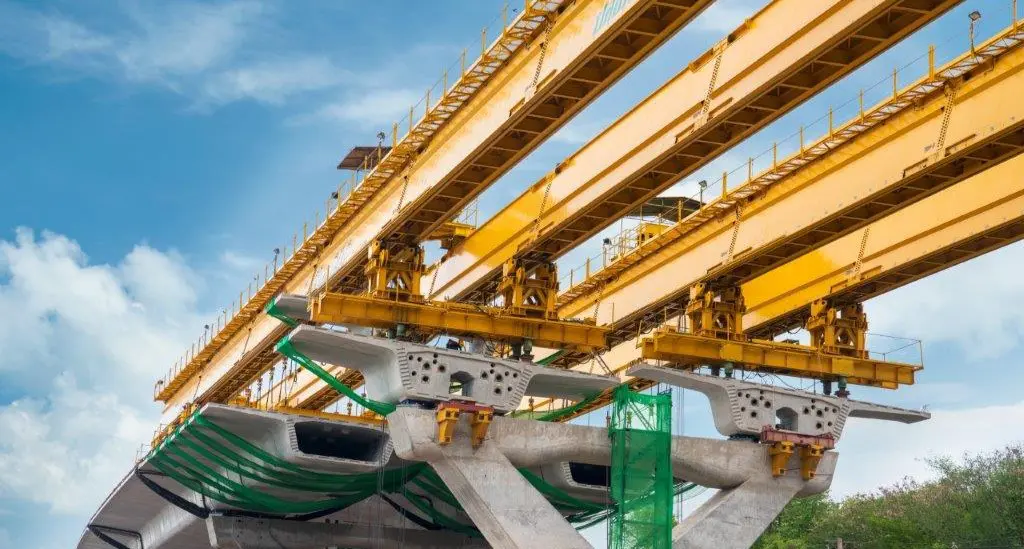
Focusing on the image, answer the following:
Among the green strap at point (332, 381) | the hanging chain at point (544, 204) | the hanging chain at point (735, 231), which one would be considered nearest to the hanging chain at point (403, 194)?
the hanging chain at point (544, 204)

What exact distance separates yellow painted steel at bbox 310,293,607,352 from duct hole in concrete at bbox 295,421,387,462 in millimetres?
6300

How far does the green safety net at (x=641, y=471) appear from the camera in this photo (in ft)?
Answer: 108

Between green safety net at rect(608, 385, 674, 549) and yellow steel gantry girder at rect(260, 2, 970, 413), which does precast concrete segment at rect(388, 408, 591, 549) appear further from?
yellow steel gantry girder at rect(260, 2, 970, 413)

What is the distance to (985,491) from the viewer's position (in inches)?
2180

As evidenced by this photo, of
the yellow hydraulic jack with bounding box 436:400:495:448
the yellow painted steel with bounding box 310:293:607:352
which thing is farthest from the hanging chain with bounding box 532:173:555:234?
the yellow hydraulic jack with bounding box 436:400:495:448

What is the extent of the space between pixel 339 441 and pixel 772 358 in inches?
514

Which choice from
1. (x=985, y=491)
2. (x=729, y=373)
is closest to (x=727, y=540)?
(x=729, y=373)

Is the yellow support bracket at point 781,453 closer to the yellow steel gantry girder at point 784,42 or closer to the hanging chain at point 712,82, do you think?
the yellow steel gantry girder at point 784,42

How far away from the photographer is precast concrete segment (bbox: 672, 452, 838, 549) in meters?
34.1

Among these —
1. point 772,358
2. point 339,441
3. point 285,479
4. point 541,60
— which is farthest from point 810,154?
point 285,479

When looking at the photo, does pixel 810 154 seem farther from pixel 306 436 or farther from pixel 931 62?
pixel 306 436

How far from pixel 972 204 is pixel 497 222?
1216 cm

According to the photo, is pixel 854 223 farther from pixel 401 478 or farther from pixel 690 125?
pixel 401 478

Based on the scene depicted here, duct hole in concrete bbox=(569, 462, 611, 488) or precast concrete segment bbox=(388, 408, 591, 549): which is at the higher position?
duct hole in concrete bbox=(569, 462, 611, 488)
